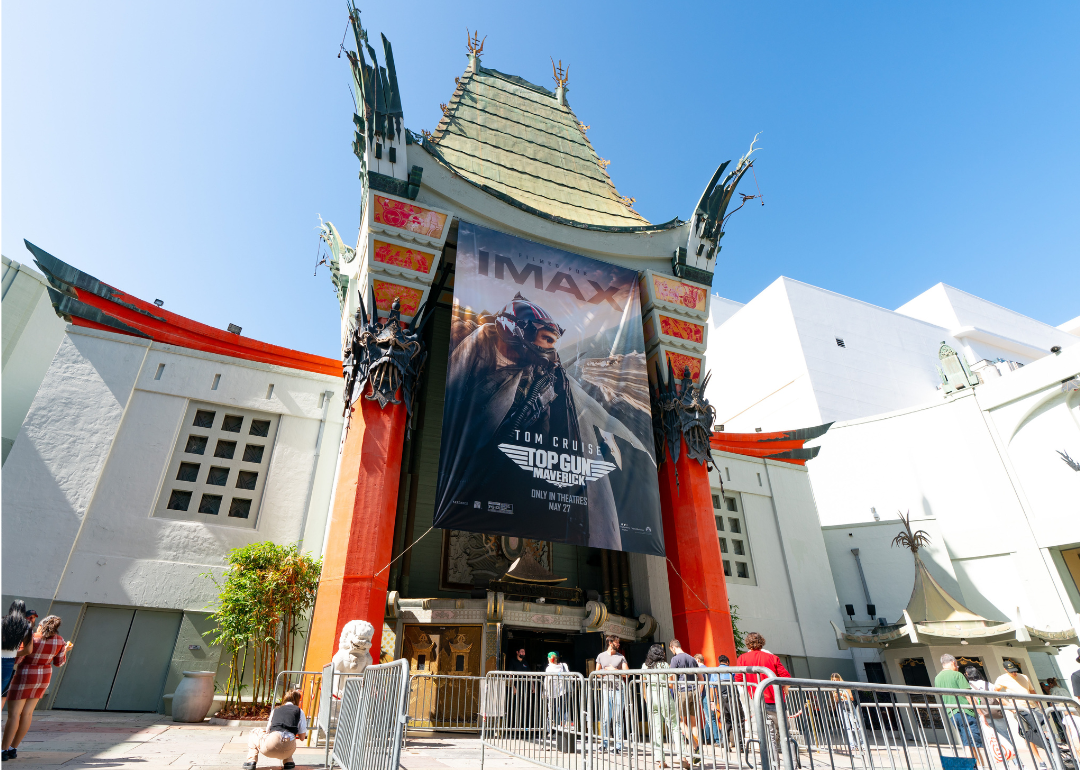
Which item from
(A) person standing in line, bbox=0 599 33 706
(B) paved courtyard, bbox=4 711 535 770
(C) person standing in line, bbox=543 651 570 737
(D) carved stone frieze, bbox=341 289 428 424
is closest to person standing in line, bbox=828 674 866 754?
(C) person standing in line, bbox=543 651 570 737

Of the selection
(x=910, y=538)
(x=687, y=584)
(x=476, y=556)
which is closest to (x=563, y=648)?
(x=476, y=556)

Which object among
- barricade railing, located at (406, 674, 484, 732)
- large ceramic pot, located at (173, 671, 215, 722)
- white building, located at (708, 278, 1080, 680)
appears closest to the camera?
large ceramic pot, located at (173, 671, 215, 722)

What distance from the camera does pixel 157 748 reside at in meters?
7.59

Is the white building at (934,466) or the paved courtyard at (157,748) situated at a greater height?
the white building at (934,466)

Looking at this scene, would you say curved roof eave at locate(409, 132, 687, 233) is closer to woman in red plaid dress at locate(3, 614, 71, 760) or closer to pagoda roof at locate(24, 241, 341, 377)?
pagoda roof at locate(24, 241, 341, 377)

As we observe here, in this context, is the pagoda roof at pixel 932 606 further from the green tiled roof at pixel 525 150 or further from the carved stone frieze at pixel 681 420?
the green tiled roof at pixel 525 150

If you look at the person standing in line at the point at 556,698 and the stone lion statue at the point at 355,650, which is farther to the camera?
the stone lion statue at the point at 355,650

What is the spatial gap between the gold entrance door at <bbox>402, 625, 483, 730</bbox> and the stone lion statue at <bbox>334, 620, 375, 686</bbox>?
3.17 meters

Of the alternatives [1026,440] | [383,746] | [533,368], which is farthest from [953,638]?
[383,746]

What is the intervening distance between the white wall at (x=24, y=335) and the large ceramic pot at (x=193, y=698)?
1074cm

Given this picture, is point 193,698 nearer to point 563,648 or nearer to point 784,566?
point 563,648

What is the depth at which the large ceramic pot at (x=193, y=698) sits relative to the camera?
10.9 m

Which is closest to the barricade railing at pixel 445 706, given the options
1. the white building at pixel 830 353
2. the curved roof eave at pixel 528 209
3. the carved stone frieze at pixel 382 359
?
the carved stone frieze at pixel 382 359

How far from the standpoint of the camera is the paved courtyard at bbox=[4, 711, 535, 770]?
639cm
